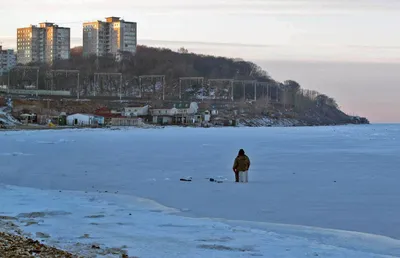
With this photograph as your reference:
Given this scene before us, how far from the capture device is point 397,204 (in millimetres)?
13539

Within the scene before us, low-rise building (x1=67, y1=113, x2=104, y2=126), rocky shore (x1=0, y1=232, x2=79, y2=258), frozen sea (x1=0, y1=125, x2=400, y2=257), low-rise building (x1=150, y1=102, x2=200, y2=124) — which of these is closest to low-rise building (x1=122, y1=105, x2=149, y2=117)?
low-rise building (x1=150, y1=102, x2=200, y2=124)

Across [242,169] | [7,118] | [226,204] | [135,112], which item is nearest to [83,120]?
[7,118]

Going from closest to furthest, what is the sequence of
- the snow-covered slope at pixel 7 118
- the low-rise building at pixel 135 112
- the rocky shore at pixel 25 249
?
1. the rocky shore at pixel 25 249
2. the snow-covered slope at pixel 7 118
3. the low-rise building at pixel 135 112

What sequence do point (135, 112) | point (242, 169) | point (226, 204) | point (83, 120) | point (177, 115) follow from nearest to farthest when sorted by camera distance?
point (226, 204)
point (242, 169)
point (83, 120)
point (135, 112)
point (177, 115)

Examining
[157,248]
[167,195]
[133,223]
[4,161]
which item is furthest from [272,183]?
[4,161]

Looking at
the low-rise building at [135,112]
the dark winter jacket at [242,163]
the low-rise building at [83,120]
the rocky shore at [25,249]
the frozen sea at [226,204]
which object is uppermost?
the low-rise building at [135,112]

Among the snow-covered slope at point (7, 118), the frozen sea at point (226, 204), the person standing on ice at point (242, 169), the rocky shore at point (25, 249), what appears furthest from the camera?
the snow-covered slope at point (7, 118)

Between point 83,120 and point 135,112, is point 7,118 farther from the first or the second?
point 135,112

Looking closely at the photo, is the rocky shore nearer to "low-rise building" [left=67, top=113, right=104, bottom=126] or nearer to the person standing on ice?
the person standing on ice

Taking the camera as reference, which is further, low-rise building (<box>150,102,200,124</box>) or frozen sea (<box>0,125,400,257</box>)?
low-rise building (<box>150,102,200,124</box>)

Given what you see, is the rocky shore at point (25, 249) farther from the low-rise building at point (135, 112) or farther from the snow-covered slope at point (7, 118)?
the low-rise building at point (135, 112)

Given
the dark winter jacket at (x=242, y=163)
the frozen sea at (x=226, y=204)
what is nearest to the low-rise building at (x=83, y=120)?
the frozen sea at (x=226, y=204)

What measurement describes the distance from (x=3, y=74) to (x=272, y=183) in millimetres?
183416

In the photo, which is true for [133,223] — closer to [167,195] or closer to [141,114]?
[167,195]
